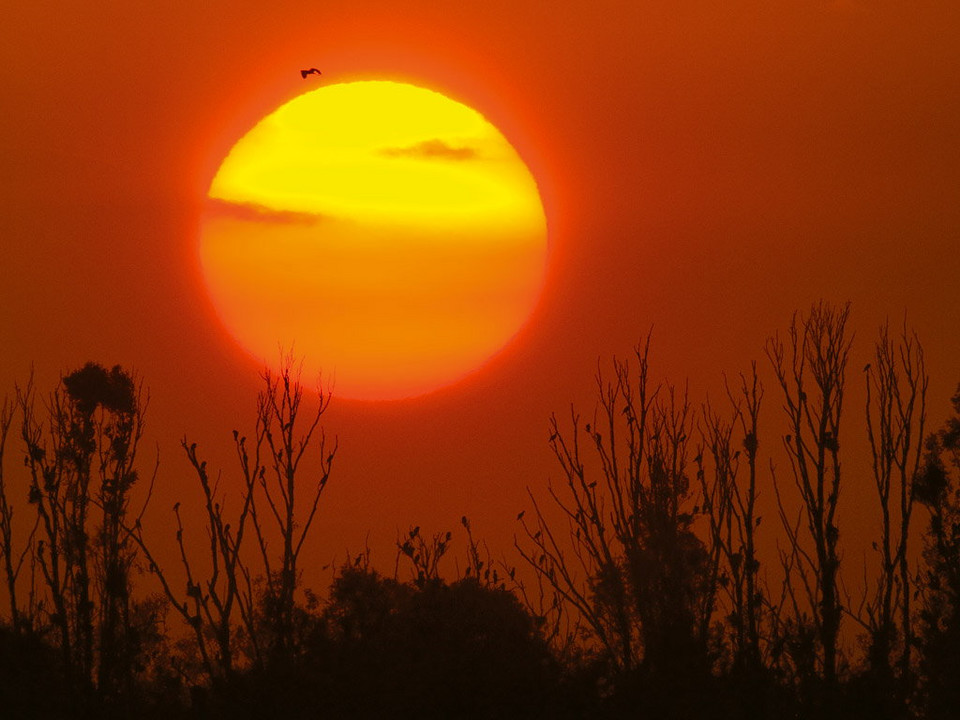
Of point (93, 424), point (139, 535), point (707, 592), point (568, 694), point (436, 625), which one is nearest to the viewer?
point (568, 694)

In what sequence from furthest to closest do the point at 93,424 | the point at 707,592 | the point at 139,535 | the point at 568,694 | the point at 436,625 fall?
the point at 93,424 < the point at 139,535 < the point at 707,592 < the point at 436,625 < the point at 568,694

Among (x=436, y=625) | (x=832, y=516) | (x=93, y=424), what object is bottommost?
(x=436, y=625)

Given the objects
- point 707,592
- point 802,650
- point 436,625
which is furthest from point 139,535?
point 802,650

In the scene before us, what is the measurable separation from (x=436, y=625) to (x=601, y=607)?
18.6ft

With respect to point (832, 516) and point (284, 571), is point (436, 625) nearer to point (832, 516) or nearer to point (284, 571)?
point (284, 571)

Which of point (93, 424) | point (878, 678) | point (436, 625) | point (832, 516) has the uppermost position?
point (93, 424)

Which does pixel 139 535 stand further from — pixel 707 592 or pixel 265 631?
pixel 707 592

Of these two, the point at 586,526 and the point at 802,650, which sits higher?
the point at 586,526

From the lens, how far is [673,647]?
2750cm

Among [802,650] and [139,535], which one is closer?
[802,650]

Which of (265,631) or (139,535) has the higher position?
(139,535)

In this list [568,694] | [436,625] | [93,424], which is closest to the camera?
[568,694]

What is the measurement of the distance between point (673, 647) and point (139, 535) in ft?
44.8

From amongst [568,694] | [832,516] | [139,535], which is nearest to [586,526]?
[832,516]
